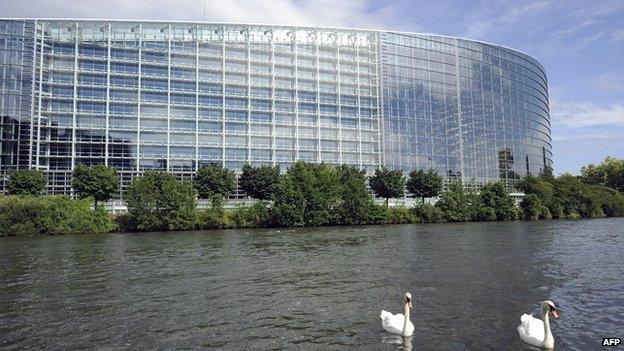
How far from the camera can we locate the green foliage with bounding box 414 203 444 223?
340 ft

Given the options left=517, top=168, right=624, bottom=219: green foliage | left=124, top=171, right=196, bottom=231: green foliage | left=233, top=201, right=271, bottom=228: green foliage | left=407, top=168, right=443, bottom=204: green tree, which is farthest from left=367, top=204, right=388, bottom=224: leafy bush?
left=517, top=168, right=624, bottom=219: green foliage

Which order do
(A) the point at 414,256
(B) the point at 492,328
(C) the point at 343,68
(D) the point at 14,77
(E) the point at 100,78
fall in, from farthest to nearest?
1. (C) the point at 343,68
2. (E) the point at 100,78
3. (D) the point at 14,77
4. (A) the point at 414,256
5. (B) the point at 492,328

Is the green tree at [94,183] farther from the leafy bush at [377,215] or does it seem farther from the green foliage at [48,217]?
the leafy bush at [377,215]

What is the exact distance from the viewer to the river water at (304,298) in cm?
1673

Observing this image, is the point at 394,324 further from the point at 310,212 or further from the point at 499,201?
the point at 499,201

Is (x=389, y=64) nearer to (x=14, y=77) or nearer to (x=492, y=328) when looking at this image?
(x=14, y=77)

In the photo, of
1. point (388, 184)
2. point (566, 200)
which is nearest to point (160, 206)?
point (388, 184)

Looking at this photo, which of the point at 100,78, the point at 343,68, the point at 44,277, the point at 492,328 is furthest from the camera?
the point at 343,68

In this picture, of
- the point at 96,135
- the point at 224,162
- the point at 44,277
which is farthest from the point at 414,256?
the point at 96,135

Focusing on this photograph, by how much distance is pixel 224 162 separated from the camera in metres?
125

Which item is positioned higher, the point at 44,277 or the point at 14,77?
the point at 14,77

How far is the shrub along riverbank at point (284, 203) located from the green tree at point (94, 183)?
0.86 ft

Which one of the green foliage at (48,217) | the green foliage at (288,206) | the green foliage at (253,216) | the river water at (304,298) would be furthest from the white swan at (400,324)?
the green foliage at (253,216)

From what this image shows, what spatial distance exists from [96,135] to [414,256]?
334 ft
